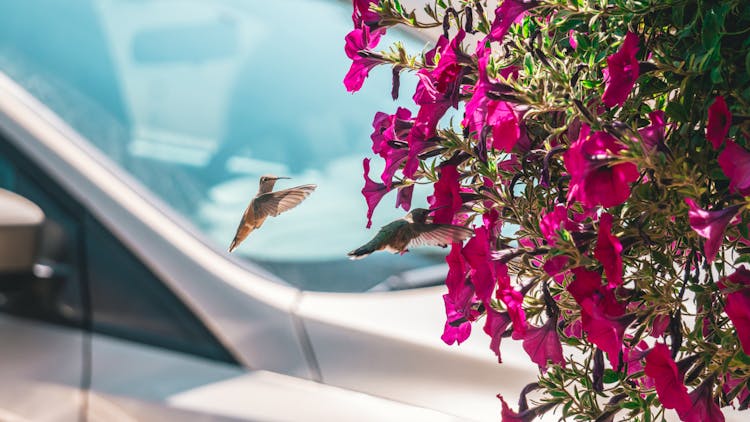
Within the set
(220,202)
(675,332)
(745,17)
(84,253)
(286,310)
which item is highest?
(220,202)

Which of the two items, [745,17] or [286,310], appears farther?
[286,310]

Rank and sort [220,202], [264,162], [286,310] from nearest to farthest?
[286,310] < [220,202] < [264,162]

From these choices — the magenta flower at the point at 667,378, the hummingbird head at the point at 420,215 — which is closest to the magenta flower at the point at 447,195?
the hummingbird head at the point at 420,215

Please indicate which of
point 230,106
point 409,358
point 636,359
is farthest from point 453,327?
point 230,106

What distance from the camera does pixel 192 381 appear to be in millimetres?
1460

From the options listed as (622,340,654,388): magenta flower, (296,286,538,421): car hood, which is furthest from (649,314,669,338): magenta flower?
(296,286,538,421): car hood

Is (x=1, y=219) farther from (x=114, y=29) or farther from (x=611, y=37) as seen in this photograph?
(x=114, y=29)

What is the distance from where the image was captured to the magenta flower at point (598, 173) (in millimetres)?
527

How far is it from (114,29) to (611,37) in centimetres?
284

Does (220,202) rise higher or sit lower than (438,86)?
higher

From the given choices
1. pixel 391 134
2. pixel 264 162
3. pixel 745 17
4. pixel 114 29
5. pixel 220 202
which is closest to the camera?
pixel 745 17

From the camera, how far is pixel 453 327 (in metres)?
0.75

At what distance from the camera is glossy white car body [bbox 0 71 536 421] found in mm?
1388

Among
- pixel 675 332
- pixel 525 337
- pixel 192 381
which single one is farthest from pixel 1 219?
pixel 675 332
